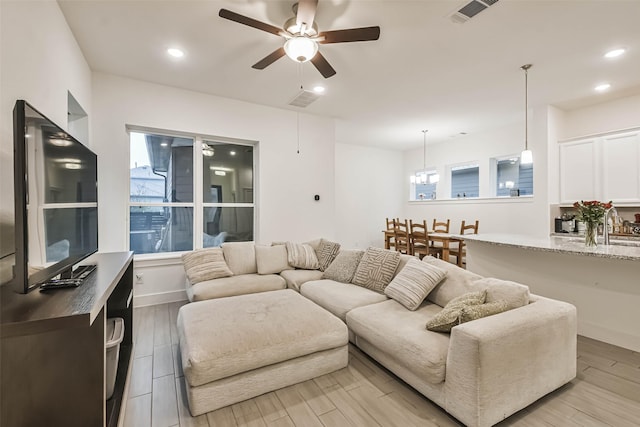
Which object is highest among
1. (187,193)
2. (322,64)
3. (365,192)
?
(322,64)

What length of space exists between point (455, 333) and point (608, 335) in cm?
220

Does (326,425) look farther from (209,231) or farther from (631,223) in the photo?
(631,223)

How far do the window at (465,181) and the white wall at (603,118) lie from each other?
1724 millimetres

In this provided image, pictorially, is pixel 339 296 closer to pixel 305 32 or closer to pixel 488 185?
pixel 305 32

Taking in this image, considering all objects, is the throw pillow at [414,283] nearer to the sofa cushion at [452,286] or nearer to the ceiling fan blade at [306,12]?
the sofa cushion at [452,286]

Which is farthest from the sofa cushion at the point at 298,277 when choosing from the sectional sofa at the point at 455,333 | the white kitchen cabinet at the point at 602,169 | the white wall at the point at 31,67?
the white kitchen cabinet at the point at 602,169

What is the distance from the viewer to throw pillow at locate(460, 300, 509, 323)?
1.87m

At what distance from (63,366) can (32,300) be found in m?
0.33

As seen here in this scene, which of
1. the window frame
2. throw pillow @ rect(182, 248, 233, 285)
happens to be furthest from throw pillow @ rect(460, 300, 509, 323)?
the window frame

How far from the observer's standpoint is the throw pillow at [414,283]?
2.50 meters

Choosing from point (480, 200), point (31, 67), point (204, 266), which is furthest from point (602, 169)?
point (31, 67)

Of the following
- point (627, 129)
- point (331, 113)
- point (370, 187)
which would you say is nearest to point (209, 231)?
point (331, 113)

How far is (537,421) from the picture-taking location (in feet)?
5.78

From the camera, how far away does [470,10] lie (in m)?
2.40
